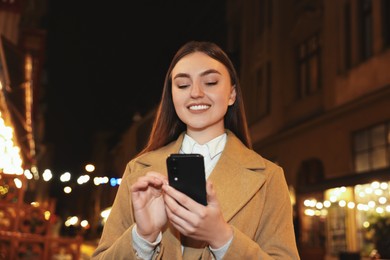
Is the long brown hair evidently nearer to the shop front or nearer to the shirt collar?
the shirt collar

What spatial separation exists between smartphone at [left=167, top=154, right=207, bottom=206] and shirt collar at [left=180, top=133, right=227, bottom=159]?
506 millimetres

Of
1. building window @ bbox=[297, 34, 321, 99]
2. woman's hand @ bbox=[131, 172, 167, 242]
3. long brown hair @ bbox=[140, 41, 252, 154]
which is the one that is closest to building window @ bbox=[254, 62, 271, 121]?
building window @ bbox=[297, 34, 321, 99]

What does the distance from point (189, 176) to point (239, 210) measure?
1.25ft

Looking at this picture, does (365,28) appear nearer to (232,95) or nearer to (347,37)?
(347,37)

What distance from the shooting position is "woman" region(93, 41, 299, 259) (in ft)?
6.19

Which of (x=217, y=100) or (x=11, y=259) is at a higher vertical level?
(x=217, y=100)

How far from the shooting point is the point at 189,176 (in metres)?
1.80

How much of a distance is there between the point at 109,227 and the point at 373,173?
11174 mm

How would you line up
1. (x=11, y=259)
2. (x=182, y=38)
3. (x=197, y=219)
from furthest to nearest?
(x=182, y=38), (x=11, y=259), (x=197, y=219)

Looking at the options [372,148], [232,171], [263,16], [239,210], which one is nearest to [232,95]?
[232,171]

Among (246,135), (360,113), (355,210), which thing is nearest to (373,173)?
(355,210)

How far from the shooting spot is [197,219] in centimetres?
179

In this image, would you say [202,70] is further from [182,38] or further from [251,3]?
[182,38]

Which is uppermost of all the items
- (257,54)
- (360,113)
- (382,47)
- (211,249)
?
(257,54)
